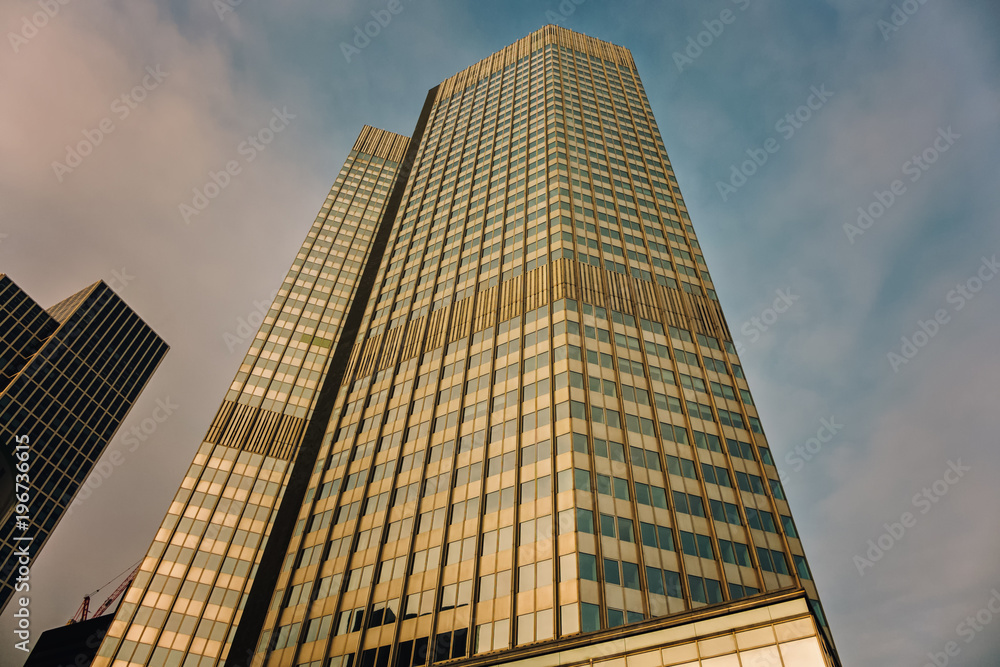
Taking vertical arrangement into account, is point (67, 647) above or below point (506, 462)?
above

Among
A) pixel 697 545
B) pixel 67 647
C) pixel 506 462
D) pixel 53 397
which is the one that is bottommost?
pixel 697 545

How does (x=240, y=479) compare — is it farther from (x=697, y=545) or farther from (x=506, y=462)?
(x=697, y=545)

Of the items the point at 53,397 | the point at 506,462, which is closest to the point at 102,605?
the point at 53,397

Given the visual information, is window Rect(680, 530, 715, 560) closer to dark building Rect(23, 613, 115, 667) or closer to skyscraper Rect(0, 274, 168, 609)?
dark building Rect(23, 613, 115, 667)

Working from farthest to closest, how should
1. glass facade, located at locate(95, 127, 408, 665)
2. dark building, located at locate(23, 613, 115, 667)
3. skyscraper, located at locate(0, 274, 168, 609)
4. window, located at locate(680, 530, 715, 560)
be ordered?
skyscraper, located at locate(0, 274, 168, 609) < dark building, located at locate(23, 613, 115, 667) < glass facade, located at locate(95, 127, 408, 665) < window, located at locate(680, 530, 715, 560)

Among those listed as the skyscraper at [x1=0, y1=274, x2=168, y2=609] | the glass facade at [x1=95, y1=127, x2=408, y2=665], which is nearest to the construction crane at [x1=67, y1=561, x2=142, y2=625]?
the skyscraper at [x1=0, y1=274, x2=168, y2=609]

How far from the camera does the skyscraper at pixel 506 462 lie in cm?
3719

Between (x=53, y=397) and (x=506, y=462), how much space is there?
147470 millimetres

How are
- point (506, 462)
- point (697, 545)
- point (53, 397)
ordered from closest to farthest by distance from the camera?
point (697, 545), point (506, 462), point (53, 397)

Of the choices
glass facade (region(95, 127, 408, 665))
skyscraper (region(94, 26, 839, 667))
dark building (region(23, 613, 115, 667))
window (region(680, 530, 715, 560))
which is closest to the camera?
skyscraper (region(94, 26, 839, 667))

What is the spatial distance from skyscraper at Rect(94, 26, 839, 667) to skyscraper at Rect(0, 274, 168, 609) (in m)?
88.6

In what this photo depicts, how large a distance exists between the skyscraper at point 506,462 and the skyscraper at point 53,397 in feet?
291

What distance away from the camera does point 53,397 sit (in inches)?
5684

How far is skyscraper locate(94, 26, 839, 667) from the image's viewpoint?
3719cm
